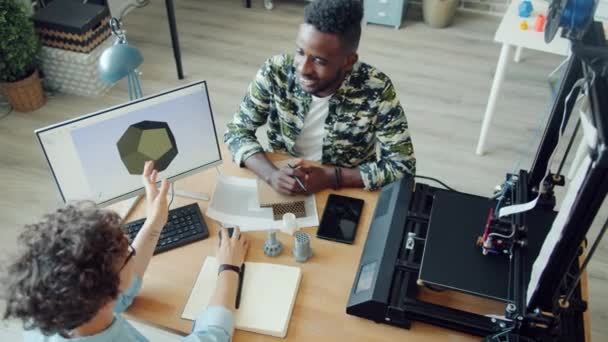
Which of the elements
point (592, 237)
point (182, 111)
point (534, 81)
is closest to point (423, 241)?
point (182, 111)

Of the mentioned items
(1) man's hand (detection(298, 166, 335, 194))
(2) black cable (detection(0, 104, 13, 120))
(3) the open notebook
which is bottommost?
(2) black cable (detection(0, 104, 13, 120))

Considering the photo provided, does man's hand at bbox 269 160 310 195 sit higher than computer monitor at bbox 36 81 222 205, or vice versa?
computer monitor at bbox 36 81 222 205

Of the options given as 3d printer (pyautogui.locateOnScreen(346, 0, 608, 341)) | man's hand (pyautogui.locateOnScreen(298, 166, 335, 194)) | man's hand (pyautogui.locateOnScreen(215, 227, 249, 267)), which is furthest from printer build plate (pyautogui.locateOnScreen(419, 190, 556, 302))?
man's hand (pyautogui.locateOnScreen(215, 227, 249, 267))

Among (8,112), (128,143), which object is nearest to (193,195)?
(128,143)

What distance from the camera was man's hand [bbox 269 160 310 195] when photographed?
158 centimetres

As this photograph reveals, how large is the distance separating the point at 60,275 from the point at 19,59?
235cm

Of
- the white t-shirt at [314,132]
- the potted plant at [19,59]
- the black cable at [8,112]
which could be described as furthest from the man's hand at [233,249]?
the black cable at [8,112]

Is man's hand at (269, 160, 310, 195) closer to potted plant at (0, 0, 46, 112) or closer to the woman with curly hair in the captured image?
the woman with curly hair

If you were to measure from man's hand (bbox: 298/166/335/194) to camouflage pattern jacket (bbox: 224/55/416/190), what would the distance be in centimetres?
10

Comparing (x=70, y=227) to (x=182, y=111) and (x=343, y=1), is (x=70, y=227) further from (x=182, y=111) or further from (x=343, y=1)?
(x=343, y=1)

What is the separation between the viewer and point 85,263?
96 cm

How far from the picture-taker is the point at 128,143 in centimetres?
139

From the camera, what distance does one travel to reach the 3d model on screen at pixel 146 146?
54.3 inches

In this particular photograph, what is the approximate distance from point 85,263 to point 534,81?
3.17m
